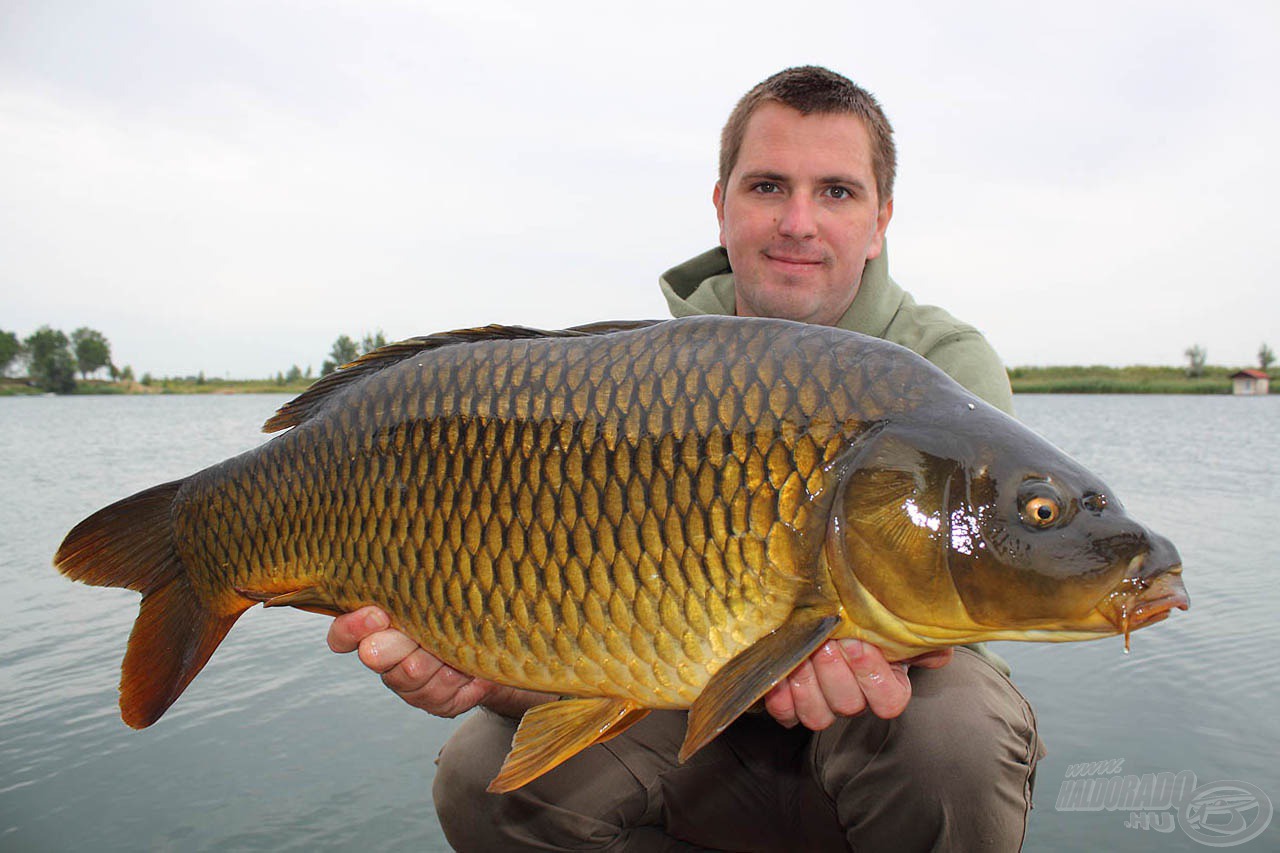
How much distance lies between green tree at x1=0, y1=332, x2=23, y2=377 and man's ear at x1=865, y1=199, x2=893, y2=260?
59212mm

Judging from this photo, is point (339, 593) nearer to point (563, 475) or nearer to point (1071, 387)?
point (563, 475)

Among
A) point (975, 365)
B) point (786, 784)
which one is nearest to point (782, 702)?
point (786, 784)

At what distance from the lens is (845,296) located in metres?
2.33

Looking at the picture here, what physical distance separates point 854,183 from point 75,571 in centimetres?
191

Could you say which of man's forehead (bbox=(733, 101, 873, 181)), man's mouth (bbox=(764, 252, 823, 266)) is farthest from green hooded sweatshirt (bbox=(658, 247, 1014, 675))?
man's forehead (bbox=(733, 101, 873, 181))

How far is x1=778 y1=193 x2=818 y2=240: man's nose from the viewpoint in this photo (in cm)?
221

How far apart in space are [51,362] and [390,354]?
192 feet

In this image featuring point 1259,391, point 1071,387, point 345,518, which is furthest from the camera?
point 1259,391

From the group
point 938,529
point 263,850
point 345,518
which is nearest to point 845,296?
point 938,529

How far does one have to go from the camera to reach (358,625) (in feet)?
4.97

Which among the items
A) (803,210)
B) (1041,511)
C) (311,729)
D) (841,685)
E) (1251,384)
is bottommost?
(1251,384)

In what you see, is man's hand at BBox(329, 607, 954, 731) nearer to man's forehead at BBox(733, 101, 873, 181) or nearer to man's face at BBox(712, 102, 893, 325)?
man's face at BBox(712, 102, 893, 325)

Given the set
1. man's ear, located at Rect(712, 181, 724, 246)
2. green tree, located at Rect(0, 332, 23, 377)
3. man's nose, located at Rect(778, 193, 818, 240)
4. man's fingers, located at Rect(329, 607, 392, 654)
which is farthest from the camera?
green tree, located at Rect(0, 332, 23, 377)

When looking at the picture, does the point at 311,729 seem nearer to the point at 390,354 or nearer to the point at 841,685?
the point at 390,354
